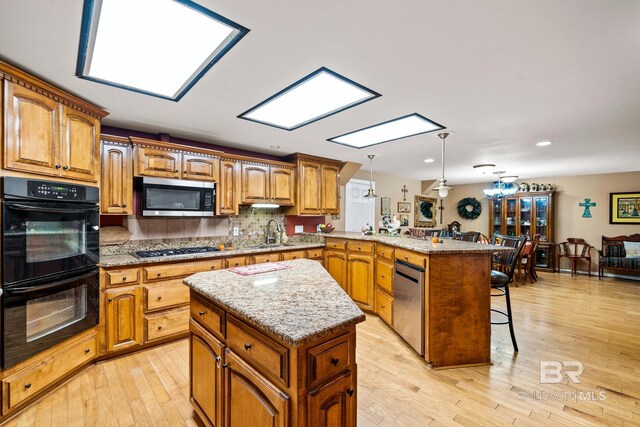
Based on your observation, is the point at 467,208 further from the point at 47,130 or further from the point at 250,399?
the point at 47,130

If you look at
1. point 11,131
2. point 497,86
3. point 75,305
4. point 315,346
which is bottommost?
point 75,305

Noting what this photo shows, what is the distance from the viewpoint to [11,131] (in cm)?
181

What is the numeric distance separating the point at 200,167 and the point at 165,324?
1.75 meters

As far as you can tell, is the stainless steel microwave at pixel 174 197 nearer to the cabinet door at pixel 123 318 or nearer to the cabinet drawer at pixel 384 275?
the cabinet door at pixel 123 318

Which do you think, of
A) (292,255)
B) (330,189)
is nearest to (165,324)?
(292,255)

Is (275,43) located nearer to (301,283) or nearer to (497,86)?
(301,283)

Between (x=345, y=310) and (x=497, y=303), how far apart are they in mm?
3986

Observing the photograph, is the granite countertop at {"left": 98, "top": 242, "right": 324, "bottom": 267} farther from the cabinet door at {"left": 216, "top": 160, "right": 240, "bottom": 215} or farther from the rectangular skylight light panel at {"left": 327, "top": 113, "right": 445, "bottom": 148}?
the rectangular skylight light panel at {"left": 327, "top": 113, "right": 445, "bottom": 148}

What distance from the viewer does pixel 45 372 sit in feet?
6.56

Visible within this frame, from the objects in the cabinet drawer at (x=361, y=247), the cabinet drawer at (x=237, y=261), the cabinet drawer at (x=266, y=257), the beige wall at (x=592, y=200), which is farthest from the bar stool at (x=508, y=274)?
the beige wall at (x=592, y=200)

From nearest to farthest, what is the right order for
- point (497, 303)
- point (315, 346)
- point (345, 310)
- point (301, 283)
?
point (315, 346), point (345, 310), point (301, 283), point (497, 303)

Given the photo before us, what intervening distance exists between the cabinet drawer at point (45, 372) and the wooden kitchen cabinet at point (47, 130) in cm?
137

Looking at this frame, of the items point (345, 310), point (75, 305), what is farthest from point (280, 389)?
point (75, 305)

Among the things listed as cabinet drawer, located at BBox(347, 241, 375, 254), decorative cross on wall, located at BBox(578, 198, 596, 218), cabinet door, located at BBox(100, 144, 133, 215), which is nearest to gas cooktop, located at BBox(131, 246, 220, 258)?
cabinet door, located at BBox(100, 144, 133, 215)
